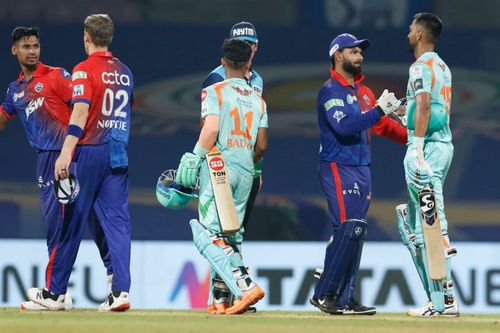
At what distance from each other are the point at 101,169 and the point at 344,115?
131 centimetres

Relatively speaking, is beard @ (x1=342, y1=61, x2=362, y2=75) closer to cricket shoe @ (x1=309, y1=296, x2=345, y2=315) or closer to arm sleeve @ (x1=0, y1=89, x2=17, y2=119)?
cricket shoe @ (x1=309, y1=296, x2=345, y2=315)

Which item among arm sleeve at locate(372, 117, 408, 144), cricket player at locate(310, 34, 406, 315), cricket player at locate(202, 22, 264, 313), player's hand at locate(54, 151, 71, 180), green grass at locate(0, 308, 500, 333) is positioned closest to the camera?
green grass at locate(0, 308, 500, 333)

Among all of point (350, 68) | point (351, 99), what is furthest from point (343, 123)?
point (350, 68)

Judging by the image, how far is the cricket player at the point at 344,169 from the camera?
7.10 meters

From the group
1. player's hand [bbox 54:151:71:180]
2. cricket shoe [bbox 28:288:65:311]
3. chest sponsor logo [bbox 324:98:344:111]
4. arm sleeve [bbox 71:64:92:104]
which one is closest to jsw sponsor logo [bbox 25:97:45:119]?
arm sleeve [bbox 71:64:92:104]

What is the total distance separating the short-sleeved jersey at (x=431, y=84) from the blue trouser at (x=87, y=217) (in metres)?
1.59

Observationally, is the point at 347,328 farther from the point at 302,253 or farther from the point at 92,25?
the point at 302,253

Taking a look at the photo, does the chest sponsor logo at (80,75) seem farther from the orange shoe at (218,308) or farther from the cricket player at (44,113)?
the orange shoe at (218,308)

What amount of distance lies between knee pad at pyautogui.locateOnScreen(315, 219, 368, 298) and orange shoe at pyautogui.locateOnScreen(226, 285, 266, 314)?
43 centimetres

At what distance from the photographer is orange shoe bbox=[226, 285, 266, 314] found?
683 centimetres

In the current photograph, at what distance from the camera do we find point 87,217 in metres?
7.04

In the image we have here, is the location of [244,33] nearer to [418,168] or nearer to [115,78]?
[115,78]

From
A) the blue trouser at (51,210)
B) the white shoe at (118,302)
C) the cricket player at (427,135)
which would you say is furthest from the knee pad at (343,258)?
the blue trouser at (51,210)

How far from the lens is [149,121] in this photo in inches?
524
